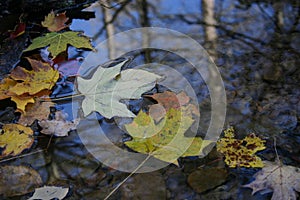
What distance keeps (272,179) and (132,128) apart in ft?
1.59

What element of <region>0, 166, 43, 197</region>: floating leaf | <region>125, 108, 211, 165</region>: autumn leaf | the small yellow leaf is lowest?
<region>0, 166, 43, 197</region>: floating leaf

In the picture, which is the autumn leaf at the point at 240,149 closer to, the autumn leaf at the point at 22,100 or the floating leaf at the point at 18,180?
the floating leaf at the point at 18,180

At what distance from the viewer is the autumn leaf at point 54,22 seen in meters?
1.77

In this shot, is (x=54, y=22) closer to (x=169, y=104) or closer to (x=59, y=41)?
(x=59, y=41)

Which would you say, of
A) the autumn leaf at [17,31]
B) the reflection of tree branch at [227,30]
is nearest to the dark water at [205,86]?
the reflection of tree branch at [227,30]

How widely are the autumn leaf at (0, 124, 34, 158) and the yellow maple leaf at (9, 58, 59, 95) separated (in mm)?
152

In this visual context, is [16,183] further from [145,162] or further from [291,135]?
[291,135]

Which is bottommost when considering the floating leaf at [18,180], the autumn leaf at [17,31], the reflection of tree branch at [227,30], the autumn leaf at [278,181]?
the autumn leaf at [278,181]

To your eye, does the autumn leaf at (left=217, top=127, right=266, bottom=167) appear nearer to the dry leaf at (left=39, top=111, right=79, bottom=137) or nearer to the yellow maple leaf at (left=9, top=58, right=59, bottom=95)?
the dry leaf at (left=39, top=111, right=79, bottom=137)

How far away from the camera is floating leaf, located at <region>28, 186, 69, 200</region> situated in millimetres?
1025

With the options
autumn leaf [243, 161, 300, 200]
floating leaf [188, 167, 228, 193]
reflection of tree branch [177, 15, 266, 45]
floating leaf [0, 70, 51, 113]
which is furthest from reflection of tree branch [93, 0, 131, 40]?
autumn leaf [243, 161, 300, 200]

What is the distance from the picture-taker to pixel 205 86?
1.41 meters

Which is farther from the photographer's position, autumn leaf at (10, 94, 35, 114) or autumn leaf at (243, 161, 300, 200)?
autumn leaf at (10, 94, 35, 114)

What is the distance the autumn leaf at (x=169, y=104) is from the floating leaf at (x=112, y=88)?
0.24 feet
